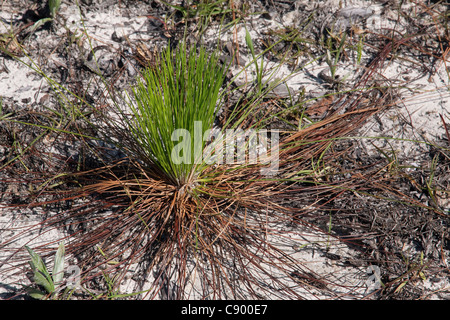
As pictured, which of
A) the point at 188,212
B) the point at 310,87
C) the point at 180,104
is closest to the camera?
the point at 180,104

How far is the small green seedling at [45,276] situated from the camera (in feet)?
4.48

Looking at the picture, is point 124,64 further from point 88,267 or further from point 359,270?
point 359,270

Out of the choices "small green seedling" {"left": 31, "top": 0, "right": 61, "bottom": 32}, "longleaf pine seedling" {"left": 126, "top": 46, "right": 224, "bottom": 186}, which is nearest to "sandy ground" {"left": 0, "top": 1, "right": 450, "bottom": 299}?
"small green seedling" {"left": 31, "top": 0, "right": 61, "bottom": 32}

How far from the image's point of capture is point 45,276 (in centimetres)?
140

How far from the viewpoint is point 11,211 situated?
1.65 m

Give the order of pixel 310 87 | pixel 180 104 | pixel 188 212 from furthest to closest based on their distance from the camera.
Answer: pixel 310 87 < pixel 188 212 < pixel 180 104

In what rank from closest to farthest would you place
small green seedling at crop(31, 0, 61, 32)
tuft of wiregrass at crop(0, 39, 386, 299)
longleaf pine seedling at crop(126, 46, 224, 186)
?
1. longleaf pine seedling at crop(126, 46, 224, 186)
2. tuft of wiregrass at crop(0, 39, 386, 299)
3. small green seedling at crop(31, 0, 61, 32)

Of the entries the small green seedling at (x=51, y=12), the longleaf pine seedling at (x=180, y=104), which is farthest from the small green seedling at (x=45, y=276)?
the small green seedling at (x=51, y=12)

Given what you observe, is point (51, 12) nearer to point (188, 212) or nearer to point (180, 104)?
point (180, 104)

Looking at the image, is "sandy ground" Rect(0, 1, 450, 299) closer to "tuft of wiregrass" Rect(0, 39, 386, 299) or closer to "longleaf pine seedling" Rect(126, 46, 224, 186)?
"tuft of wiregrass" Rect(0, 39, 386, 299)

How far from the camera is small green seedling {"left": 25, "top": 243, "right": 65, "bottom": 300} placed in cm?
136

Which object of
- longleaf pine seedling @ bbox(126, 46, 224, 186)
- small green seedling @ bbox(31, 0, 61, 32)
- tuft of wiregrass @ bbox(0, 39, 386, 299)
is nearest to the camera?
longleaf pine seedling @ bbox(126, 46, 224, 186)

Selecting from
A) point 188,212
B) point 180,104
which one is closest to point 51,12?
point 180,104

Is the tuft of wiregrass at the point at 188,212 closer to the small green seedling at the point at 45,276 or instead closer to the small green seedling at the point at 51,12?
the small green seedling at the point at 45,276
